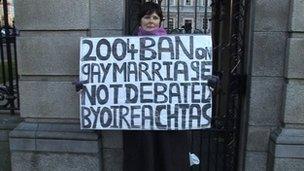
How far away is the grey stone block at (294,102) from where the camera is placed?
4.20 m

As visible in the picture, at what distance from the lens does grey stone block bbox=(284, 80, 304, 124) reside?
165 inches

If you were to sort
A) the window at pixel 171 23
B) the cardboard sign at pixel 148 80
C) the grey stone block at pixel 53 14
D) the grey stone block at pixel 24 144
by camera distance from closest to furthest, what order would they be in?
the cardboard sign at pixel 148 80 → the grey stone block at pixel 53 14 → the grey stone block at pixel 24 144 → the window at pixel 171 23

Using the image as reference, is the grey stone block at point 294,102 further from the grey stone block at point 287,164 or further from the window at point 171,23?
the window at point 171,23

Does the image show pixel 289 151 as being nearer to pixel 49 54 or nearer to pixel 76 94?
pixel 76 94

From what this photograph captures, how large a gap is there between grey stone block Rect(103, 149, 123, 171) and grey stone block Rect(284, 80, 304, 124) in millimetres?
1775

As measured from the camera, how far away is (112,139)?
15.1 feet

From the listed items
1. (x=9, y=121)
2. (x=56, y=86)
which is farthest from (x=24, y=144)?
(x=56, y=86)

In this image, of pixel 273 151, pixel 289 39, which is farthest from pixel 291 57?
pixel 273 151

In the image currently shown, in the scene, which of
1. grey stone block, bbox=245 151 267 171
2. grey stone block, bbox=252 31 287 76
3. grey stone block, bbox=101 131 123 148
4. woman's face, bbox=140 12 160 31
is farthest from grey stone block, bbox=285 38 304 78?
grey stone block, bbox=101 131 123 148

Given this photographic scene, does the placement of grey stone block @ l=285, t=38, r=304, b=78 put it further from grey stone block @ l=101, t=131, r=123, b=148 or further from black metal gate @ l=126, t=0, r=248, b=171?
grey stone block @ l=101, t=131, r=123, b=148

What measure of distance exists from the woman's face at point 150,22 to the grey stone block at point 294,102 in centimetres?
144

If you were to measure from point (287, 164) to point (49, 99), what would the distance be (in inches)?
99.6

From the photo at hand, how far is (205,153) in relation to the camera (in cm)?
560

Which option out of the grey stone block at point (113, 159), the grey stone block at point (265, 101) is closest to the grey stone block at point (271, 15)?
the grey stone block at point (265, 101)
